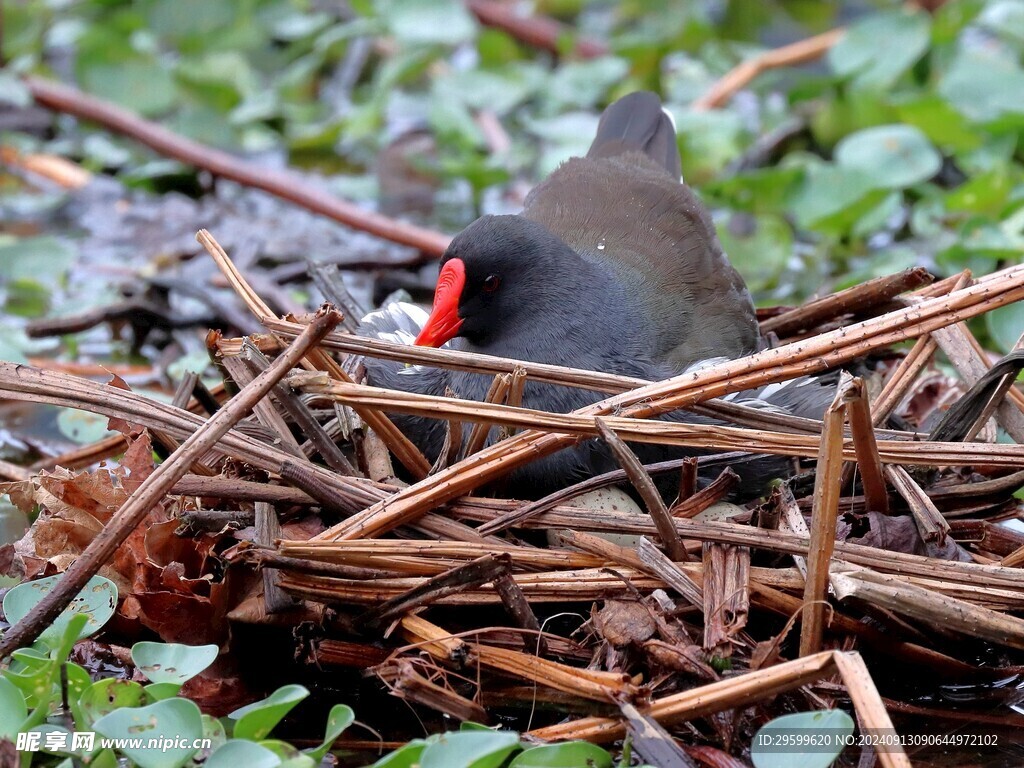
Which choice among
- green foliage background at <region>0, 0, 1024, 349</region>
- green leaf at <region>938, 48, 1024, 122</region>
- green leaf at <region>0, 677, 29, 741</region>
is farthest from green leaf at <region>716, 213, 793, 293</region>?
green leaf at <region>0, 677, 29, 741</region>

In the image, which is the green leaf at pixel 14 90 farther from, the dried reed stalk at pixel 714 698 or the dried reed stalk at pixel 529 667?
the dried reed stalk at pixel 714 698

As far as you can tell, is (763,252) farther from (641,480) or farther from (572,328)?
(641,480)

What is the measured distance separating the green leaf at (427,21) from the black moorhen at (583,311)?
7.34 ft

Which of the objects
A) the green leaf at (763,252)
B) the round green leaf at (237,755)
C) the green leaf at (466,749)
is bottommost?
the green leaf at (763,252)

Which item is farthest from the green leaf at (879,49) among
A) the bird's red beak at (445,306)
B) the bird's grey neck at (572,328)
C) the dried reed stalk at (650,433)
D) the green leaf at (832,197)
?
the dried reed stalk at (650,433)

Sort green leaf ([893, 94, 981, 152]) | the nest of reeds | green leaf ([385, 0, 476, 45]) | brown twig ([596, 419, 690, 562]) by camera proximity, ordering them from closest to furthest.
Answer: the nest of reeds, brown twig ([596, 419, 690, 562]), green leaf ([893, 94, 981, 152]), green leaf ([385, 0, 476, 45])

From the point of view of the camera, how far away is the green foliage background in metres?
3.68

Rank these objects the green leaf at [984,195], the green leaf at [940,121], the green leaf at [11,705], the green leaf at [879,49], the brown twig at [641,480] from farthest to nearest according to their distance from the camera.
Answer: the green leaf at [879,49] → the green leaf at [940,121] → the green leaf at [984,195] → the brown twig at [641,480] → the green leaf at [11,705]

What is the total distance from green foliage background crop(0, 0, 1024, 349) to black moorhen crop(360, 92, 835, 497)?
618 millimetres

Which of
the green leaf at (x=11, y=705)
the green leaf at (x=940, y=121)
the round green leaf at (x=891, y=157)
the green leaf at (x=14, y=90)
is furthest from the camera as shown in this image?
the green leaf at (x=14, y=90)

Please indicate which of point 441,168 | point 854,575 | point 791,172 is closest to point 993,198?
point 791,172

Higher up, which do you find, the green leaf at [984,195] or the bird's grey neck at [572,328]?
the bird's grey neck at [572,328]

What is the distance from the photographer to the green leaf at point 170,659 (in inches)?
65.6

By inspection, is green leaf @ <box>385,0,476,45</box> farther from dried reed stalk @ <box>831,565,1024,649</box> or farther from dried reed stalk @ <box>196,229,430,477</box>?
dried reed stalk @ <box>831,565,1024,649</box>
